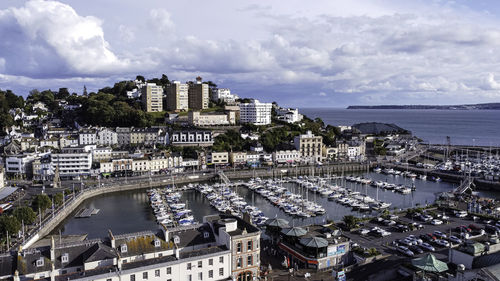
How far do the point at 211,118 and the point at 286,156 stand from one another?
20.0m

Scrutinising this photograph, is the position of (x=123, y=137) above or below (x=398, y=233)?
above

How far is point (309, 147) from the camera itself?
6475 centimetres

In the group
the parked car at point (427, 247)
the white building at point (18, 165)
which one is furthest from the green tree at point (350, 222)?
the white building at point (18, 165)

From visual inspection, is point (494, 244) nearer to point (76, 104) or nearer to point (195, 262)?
point (195, 262)

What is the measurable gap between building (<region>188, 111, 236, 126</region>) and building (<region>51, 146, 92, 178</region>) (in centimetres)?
2522

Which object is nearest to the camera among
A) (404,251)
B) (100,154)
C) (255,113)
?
(404,251)

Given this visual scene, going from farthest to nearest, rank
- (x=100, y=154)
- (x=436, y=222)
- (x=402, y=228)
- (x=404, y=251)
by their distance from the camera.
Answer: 1. (x=100, y=154)
2. (x=436, y=222)
3. (x=402, y=228)
4. (x=404, y=251)

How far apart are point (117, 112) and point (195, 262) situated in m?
59.8

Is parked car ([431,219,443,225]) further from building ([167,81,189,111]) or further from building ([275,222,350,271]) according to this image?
building ([167,81,189,111])

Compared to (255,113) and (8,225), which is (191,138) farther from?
(8,225)

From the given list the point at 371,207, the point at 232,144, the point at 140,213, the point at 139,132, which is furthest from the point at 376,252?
the point at 139,132

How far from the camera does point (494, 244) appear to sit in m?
19.6

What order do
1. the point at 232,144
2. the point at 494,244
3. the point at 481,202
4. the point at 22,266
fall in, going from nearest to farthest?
1. the point at 22,266
2. the point at 494,244
3. the point at 481,202
4. the point at 232,144

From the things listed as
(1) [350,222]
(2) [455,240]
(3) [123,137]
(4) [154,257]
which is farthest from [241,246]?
(3) [123,137]
